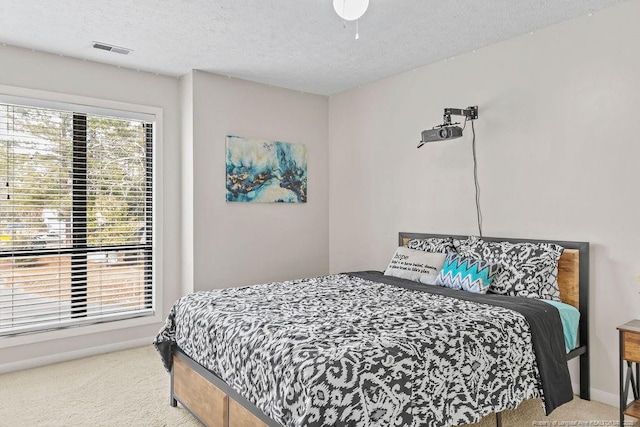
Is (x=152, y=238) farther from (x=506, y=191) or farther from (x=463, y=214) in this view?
(x=506, y=191)

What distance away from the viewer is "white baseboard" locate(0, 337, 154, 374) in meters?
3.43

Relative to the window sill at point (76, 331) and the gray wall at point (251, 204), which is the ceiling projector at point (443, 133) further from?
the window sill at point (76, 331)

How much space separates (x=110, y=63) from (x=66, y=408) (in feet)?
9.23

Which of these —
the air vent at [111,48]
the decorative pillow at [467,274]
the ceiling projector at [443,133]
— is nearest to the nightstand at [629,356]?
the decorative pillow at [467,274]

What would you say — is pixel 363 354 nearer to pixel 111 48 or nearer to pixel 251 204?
pixel 251 204

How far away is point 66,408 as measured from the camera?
2771 mm

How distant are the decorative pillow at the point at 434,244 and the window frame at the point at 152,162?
2.40 m

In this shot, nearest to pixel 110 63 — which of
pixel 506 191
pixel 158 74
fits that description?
pixel 158 74

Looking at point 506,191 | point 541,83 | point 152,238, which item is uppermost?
point 541,83

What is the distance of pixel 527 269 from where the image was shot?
9.52 ft

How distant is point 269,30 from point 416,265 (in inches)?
83.1

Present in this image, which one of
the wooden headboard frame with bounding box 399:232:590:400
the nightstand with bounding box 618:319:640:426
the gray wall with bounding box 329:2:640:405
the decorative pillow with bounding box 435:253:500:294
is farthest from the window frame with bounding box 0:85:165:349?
the nightstand with bounding box 618:319:640:426

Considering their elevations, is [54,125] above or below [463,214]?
above

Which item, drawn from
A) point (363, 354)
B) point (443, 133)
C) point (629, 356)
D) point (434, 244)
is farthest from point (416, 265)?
point (363, 354)
